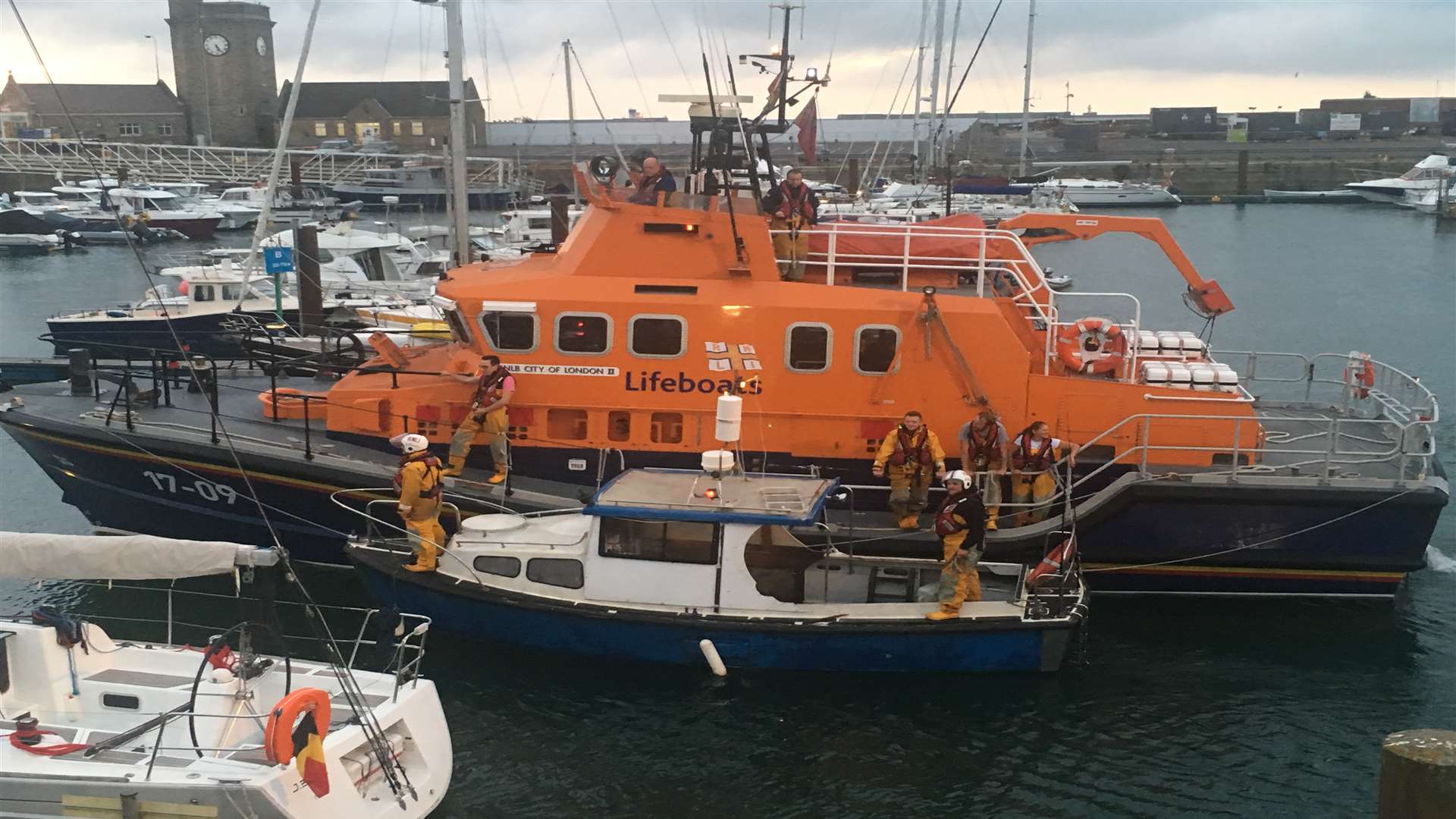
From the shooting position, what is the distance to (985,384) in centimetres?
1074

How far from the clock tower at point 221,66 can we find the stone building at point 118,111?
1172 millimetres

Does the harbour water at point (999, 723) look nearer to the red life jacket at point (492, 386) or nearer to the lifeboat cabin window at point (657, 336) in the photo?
the red life jacket at point (492, 386)

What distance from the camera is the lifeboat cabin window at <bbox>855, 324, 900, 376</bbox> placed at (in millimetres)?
10672

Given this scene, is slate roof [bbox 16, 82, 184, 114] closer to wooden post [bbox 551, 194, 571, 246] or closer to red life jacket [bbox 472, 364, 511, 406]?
wooden post [bbox 551, 194, 571, 246]

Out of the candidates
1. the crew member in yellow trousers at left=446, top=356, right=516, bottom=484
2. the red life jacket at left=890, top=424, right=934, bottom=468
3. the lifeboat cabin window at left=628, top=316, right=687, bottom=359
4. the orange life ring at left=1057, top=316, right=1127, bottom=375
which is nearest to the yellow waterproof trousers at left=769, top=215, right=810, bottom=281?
the lifeboat cabin window at left=628, top=316, right=687, bottom=359

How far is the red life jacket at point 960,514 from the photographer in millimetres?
9367

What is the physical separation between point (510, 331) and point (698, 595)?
290cm

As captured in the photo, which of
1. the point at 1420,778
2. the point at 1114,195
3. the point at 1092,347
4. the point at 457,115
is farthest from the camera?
the point at 1114,195

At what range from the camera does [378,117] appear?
8281 centimetres

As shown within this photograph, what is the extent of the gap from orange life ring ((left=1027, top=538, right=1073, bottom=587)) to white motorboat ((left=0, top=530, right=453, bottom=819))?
4.73 meters

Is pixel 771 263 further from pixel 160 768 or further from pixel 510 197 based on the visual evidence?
pixel 510 197

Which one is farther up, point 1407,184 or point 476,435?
point 1407,184

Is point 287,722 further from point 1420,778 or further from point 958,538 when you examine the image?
point 1420,778

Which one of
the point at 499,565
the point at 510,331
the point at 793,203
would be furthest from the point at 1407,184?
the point at 499,565
